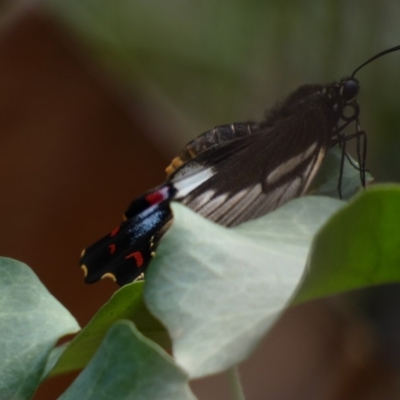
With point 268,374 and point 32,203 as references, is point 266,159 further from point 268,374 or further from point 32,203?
point 32,203

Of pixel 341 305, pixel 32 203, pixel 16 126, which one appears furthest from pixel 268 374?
pixel 16 126

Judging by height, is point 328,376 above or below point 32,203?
below

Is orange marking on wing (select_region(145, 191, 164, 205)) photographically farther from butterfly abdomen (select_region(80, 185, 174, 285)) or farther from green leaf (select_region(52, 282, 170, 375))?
green leaf (select_region(52, 282, 170, 375))

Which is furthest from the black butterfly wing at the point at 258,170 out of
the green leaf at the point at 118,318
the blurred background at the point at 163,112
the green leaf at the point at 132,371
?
the blurred background at the point at 163,112

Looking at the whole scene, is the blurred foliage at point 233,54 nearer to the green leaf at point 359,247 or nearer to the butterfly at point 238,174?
the butterfly at point 238,174

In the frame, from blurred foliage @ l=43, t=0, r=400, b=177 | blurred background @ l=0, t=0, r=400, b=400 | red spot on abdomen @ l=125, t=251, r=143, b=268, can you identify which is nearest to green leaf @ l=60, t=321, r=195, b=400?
red spot on abdomen @ l=125, t=251, r=143, b=268

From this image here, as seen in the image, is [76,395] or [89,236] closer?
[76,395]

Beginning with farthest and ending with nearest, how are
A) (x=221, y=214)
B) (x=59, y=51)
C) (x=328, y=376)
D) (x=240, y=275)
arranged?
(x=59, y=51) < (x=328, y=376) < (x=221, y=214) < (x=240, y=275)
